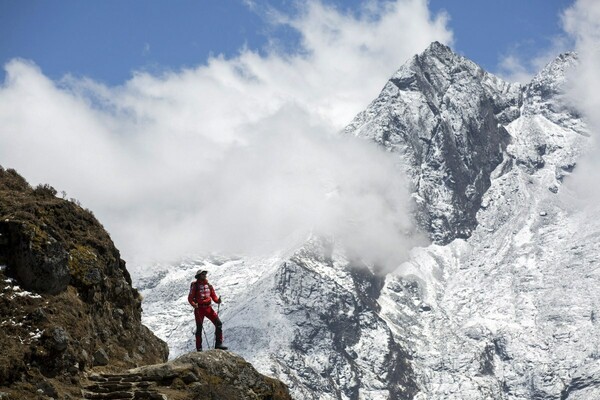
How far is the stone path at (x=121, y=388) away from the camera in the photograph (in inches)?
1109

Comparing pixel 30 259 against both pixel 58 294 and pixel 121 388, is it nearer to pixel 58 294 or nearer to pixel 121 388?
pixel 58 294


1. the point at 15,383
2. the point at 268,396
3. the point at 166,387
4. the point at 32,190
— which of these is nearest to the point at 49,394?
the point at 15,383

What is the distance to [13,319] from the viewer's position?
1096 inches

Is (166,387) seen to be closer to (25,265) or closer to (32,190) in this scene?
(25,265)

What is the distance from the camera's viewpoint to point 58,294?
3016 cm

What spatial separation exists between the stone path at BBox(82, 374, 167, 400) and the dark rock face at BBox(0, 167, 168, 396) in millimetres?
633

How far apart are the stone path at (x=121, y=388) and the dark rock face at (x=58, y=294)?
63cm

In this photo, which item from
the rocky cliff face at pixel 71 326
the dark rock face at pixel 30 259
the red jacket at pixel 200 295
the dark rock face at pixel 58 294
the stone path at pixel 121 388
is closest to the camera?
the rocky cliff face at pixel 71 326

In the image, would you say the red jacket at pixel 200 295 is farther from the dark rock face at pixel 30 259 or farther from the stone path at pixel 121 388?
the dark rock face at pixel 30 259

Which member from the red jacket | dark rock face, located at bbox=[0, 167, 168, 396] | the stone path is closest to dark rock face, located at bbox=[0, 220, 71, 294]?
dark rock face, located at bbox=[0, 167, 168, 396]

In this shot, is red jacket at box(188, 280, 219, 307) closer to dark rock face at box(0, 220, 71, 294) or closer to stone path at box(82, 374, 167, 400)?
stone path at box(82, 374, 167, 400)

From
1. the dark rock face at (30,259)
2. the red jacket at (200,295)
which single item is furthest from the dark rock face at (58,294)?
the red jacket at (200,295)

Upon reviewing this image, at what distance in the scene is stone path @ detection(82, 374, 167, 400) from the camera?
28156 millimetres

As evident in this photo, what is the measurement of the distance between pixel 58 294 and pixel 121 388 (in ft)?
11.4
